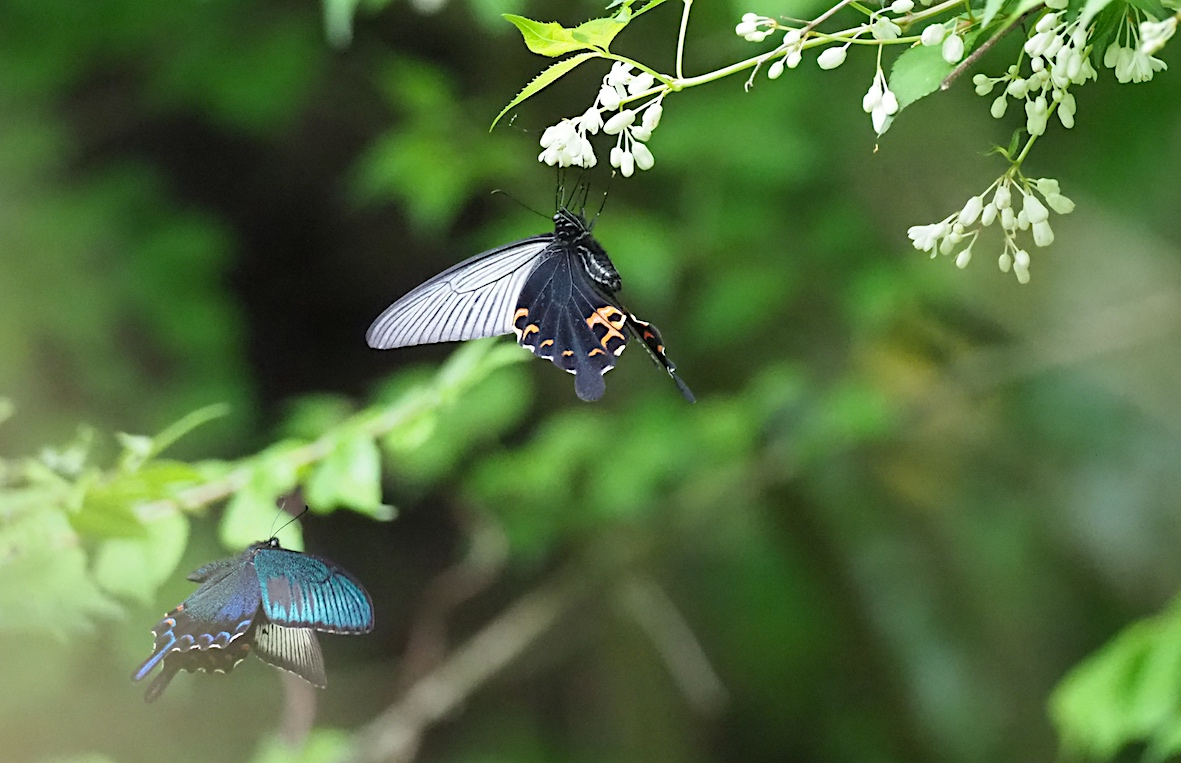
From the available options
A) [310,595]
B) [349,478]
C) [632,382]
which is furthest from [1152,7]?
[632,382]

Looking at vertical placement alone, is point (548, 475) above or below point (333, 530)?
below

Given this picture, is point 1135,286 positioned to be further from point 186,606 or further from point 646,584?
point 186,606

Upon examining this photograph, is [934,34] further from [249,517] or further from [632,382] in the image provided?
[632,382]

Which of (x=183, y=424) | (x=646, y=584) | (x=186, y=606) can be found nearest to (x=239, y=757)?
(x=646, y=584)

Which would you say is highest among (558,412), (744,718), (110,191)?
(110,191)

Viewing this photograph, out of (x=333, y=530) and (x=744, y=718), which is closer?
(x=333, y=530)

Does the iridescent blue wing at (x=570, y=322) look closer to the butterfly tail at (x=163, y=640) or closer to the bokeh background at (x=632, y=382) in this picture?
the butterfly tail at (x=163, y=640)

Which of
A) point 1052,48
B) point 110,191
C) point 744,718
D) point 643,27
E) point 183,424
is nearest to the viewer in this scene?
point 1052,48
